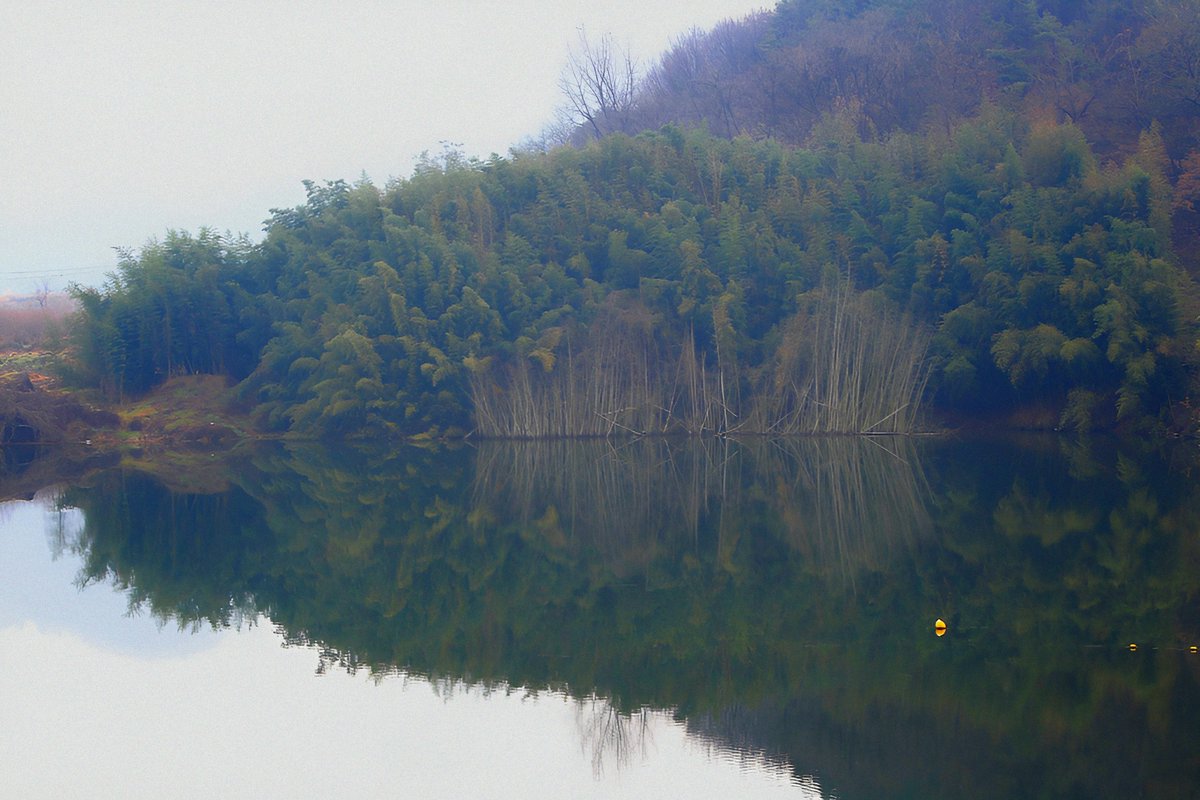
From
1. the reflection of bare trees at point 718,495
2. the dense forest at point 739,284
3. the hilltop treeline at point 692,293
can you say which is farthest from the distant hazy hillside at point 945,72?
the reflection of bare trees at point 718,495

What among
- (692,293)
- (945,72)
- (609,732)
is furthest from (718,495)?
(945,72)

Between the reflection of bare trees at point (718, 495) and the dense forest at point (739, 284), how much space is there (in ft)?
8.85

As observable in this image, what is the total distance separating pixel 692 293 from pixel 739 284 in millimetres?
1252

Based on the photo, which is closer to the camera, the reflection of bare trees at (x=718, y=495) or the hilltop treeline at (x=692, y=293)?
the reflection of bare trees at (x=718, y=495)

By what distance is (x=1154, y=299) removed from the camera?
2111 centimetres

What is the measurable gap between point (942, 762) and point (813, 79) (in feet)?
115

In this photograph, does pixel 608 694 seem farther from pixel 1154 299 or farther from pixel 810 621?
pixel 1154 299

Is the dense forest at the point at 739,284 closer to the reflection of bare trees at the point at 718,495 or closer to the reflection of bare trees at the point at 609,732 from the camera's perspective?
the reflection of bare trees at the point at 718,495

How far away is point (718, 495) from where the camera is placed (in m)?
14.6

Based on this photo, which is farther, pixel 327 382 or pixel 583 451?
pixel 327 382

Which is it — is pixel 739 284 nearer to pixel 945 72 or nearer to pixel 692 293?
pixel 692 293

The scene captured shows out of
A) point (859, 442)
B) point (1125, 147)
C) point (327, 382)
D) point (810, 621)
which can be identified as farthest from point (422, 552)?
point (1125, 147)

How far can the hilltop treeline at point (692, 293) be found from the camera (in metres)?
22.8

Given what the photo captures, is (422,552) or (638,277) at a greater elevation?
(638,277)
